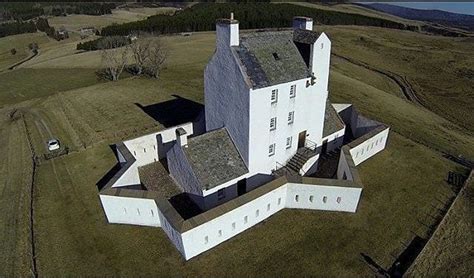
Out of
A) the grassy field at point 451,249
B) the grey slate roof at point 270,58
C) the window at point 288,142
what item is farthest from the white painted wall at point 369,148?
the grey slate roof at point 270,58

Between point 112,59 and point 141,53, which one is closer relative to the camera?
point 141,53

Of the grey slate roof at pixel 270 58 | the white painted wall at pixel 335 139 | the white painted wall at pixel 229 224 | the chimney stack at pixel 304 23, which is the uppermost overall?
Result: the chimney stack at pixel 304 23

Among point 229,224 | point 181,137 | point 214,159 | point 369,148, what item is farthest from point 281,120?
point 369,148

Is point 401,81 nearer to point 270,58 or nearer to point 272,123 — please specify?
point 270,58

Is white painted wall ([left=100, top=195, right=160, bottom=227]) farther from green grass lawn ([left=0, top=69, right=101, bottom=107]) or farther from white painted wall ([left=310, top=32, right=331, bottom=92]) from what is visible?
green grass lawn ([left=0, top=69, right=101, bottom=107])

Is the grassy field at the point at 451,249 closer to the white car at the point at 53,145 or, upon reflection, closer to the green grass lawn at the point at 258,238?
the green grass lawn at the point at 258,238

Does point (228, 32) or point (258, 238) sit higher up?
point (228, 32)

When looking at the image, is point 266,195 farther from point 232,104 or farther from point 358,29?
point 358,29
